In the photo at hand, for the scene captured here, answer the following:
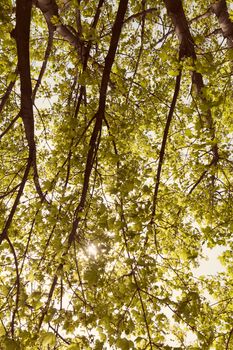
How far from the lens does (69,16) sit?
9.04 meters

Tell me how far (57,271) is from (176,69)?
2.76 m

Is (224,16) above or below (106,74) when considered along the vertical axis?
A: above

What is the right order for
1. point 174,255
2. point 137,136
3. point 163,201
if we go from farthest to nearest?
point 137,136 → point 163,201 → point 174,255

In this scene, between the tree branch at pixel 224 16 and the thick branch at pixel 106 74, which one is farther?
the tree branch at pixel 224 16

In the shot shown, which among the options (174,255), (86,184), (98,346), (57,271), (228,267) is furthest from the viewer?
(174,255)

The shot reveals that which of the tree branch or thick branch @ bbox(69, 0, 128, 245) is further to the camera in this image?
the tree branch

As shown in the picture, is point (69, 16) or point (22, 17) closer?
point (22, 17)

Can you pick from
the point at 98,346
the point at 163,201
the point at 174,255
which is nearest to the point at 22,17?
the point at 98,346

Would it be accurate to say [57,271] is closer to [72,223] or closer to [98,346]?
[72,223]

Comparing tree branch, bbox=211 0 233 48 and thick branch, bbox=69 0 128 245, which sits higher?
tree branch, bbox=211 0 233 48

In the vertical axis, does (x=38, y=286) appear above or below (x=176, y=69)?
below

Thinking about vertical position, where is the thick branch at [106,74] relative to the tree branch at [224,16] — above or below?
below

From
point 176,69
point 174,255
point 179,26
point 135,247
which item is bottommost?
point 135,247

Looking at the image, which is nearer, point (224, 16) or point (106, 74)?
point (106, 74)
